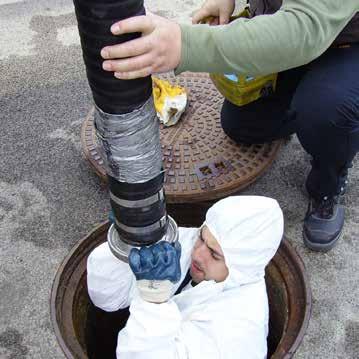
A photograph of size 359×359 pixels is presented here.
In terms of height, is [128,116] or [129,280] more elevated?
[128,116]

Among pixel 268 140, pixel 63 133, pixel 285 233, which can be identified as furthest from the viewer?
pixel 63 133

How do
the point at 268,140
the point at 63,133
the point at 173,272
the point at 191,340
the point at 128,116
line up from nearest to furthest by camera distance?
the point at 128,116 → the point at 173,272 → the point at 191,340 → the point at 268,140 → the point at 63,133

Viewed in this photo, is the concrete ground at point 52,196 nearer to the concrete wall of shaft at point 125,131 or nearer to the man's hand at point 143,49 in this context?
the concrete wall of shaft at point 125,131

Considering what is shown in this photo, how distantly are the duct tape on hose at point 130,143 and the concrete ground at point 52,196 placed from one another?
2.46ft

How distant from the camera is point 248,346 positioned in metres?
1.54

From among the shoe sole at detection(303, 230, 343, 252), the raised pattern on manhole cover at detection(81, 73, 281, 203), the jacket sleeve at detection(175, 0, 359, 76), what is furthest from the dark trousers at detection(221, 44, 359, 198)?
the jacket sleeve at detection(175, 0, 359, 76)

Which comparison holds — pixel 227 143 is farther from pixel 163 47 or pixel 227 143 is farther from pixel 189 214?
pixel 163 47

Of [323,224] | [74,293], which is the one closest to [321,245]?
[323,224]

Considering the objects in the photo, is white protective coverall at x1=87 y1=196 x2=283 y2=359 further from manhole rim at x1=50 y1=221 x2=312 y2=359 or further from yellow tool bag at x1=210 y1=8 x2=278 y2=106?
yellow tool bag at x1=210 y1=8 x2=278 y2=106

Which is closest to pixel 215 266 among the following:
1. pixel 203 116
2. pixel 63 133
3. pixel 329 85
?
pixel 329 85

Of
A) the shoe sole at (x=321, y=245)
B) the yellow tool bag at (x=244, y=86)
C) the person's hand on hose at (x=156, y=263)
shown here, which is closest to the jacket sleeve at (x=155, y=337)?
the person's hand on hose at (x=156, y=263)

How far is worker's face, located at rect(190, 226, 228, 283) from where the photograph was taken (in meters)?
1.61

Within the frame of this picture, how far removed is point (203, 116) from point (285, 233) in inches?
25.1

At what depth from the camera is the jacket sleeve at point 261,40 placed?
1.21 meters
